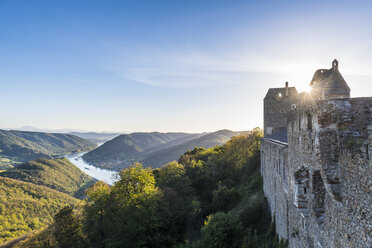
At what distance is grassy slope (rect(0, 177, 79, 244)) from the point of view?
284 feet

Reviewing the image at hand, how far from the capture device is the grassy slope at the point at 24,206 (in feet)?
284

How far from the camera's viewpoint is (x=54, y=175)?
15888 cm

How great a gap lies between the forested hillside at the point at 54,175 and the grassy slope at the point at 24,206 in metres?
21.3

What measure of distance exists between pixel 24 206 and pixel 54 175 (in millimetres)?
62775

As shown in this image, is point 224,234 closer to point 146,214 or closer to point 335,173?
point 146,214

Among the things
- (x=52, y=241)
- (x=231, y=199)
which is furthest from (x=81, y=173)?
(x=231, y=199)

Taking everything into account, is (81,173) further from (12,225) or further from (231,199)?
(231,199)

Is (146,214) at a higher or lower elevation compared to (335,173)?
lower

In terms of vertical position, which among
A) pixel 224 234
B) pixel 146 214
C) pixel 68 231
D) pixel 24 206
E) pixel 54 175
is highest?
pixel 224 234

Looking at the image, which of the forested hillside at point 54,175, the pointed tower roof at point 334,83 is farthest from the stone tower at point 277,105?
the forested hillside at point 54,175

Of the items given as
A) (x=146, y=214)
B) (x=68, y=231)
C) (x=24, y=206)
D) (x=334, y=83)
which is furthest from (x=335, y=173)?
(x=24, y=206)

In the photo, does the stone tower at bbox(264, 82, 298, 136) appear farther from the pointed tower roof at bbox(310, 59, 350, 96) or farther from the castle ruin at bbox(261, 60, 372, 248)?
the castle ruin at bbox(261, 60, 372, 248)

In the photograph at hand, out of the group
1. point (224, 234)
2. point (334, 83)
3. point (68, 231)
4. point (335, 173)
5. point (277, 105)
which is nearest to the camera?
point (335, 173)

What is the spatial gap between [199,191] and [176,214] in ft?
33.8
